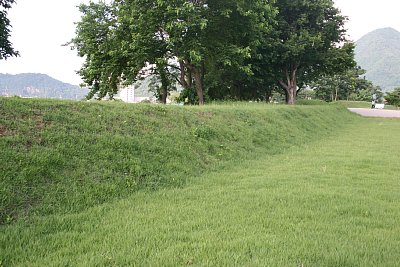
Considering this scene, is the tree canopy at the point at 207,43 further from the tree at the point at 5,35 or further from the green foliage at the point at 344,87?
the green foliage at the point at 344,87

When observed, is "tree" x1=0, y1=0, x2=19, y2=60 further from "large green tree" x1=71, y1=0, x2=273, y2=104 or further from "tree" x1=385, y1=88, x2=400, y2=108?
"tree" x1=385, y1=88, x2=400, y2=108

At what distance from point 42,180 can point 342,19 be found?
26.5 m

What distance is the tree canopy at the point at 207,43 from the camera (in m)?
17.5

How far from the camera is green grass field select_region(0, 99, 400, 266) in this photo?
3334 millimetres

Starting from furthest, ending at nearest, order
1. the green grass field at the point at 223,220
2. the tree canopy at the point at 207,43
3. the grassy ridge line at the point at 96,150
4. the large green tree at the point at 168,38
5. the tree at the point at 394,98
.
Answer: the tree at the point at 394,98 < the tree canopy at the point at 207,43 < the large green tree at the point at 168,38 < the grassy ridge line at the point at 96,150 < the green grass field at the point at 223,220

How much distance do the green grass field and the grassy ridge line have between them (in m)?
0.06

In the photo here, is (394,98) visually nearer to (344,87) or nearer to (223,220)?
(344,87)

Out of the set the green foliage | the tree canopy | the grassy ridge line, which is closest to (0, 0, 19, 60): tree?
the tree canopy

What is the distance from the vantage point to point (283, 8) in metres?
25.2

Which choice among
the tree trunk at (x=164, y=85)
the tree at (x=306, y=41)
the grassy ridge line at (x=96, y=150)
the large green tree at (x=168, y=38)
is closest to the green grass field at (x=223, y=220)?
the grassy ridge line at (x=96, y=150)

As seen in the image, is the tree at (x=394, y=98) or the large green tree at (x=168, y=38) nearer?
the large green tree at (x=168, y=38)

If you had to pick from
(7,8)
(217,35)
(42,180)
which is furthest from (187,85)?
(42,180)

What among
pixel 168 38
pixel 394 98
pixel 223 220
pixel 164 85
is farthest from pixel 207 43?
pixel 394 98

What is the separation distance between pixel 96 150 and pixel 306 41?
20.9 metres
